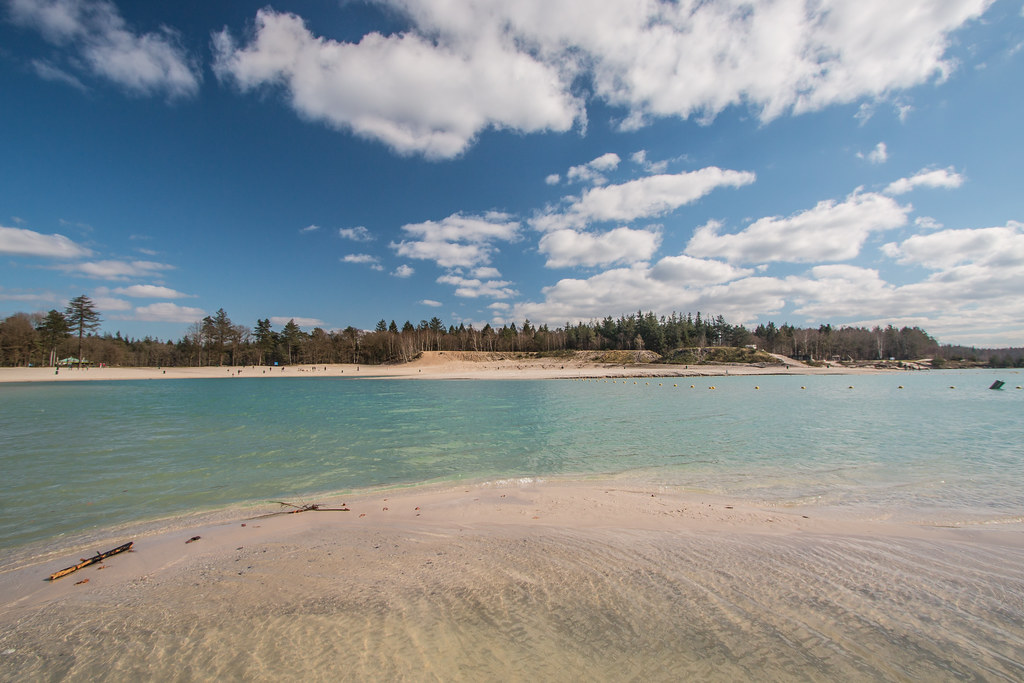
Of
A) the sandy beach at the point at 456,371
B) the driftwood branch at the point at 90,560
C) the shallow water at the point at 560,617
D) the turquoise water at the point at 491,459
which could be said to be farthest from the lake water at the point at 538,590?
the sandy beach at the point at 456,371

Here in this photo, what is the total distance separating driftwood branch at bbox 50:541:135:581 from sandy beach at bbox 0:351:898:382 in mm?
63655

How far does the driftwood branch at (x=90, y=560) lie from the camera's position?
484cm

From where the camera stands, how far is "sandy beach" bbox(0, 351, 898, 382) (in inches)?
2808

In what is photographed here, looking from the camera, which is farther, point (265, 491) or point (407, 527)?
point (265, 491)

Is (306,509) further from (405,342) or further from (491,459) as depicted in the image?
(405,342)

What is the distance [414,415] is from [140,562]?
17928mm

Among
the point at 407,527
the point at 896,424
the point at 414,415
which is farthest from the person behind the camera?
the point at 414,415

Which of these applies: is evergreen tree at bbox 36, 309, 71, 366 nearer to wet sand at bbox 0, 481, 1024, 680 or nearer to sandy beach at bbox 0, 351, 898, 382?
sandy beach at bbox 0, 351, 898, 382

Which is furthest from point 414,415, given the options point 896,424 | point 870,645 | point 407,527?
point 896,424

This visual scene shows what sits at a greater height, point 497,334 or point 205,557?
point 497,334

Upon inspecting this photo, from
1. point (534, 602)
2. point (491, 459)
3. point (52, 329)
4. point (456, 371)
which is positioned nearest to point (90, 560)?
point (534, 602)

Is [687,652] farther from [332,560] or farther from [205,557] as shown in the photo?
[205,557]

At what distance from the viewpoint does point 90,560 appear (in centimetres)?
518

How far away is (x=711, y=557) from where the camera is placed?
16.4ft
